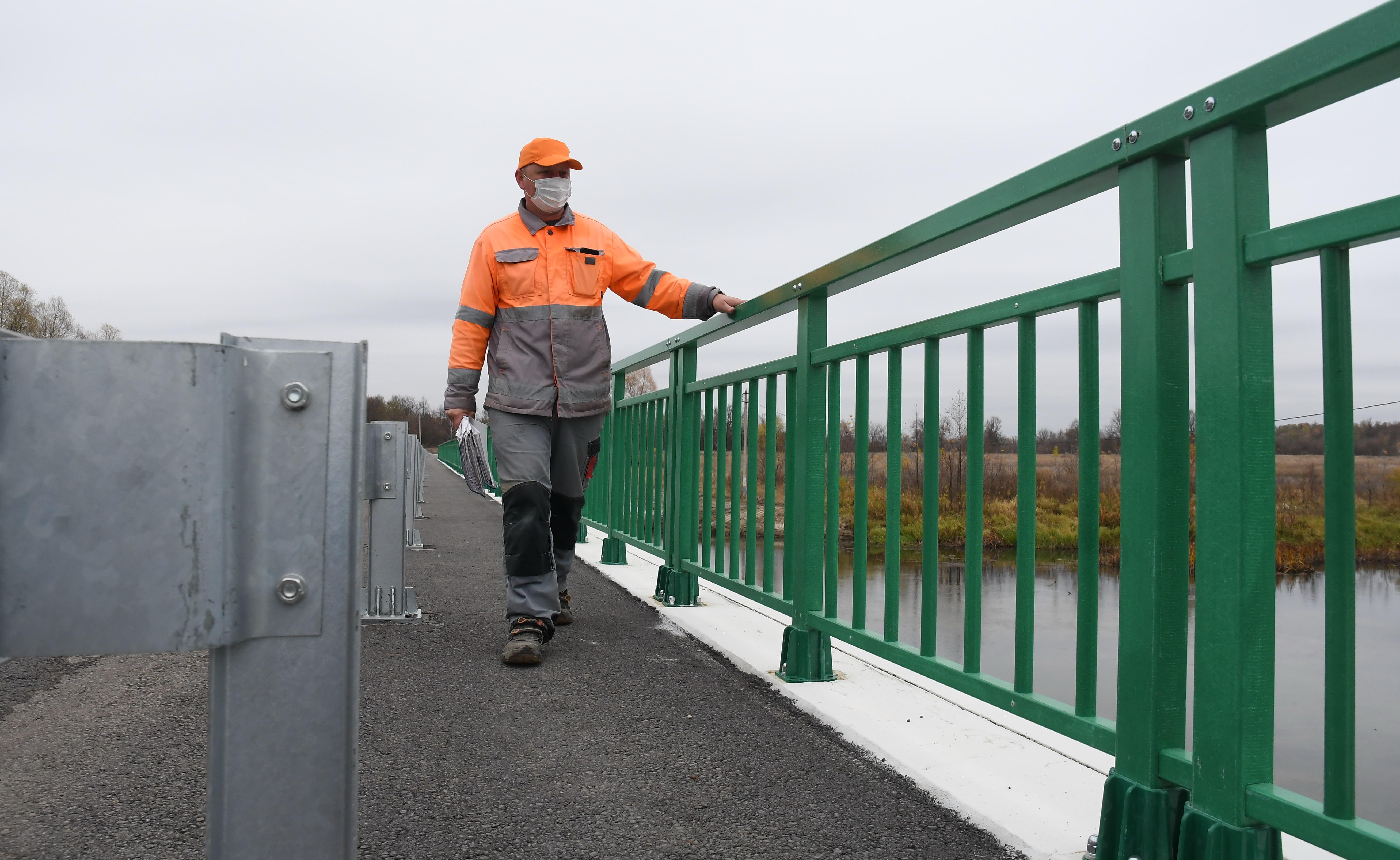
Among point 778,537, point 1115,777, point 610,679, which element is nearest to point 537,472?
point 610,679

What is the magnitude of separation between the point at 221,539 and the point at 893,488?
1946 millimetres

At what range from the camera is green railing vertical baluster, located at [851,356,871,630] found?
9.21 ft

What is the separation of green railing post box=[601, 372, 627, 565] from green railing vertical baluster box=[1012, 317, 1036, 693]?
407cm

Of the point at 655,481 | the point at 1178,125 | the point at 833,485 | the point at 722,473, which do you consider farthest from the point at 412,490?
the point at 1178,125

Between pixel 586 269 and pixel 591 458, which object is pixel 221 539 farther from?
pixel 591 458

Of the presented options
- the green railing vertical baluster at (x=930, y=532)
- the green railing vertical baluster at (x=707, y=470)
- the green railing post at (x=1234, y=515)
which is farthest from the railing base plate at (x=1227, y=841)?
the green railing vertical baluster at (x=707, y=470)

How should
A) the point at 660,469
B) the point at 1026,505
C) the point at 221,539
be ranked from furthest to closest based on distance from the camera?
the point at 660,469 < the point at 1026,505 < the point at 221,539

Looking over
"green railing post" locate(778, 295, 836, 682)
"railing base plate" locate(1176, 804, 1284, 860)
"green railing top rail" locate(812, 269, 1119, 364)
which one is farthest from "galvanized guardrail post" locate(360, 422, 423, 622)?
"railing base plate" locate(1176, 804, 1284, 860)

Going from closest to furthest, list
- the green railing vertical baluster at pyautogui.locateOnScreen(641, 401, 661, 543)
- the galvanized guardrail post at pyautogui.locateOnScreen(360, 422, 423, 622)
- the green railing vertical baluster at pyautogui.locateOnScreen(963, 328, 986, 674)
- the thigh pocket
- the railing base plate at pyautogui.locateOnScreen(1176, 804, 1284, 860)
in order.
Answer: the railing base plate at pyautogui.locateOnScreen(1176, 804, 1284, 860)
the green railing vertical baluster at pyautogui.locateOnScreen(963, 328, 986, 674)
the thigh pocket
the galvanized guardrail post at pyautogui.locateOnScreen(360, 422, 423, 622)
the green railing vertical baluster at pyautogui.locateOnScreen(641, 401, 661, 543)

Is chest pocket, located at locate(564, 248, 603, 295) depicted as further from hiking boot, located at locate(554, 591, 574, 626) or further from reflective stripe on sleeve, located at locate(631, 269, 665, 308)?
hiking boot, located at locate(554, 591, 574, 626)

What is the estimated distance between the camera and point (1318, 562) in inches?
62.9

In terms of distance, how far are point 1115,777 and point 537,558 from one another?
2400 mm

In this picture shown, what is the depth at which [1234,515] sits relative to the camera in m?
1.47

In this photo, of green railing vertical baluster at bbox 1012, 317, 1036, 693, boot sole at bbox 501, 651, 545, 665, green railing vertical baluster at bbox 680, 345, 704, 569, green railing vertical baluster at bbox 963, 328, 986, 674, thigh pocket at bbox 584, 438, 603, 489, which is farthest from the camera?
green railing vertical baluster at bbox 680, 345, 704, 569
